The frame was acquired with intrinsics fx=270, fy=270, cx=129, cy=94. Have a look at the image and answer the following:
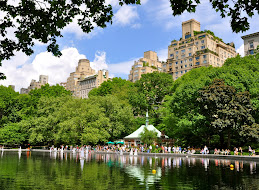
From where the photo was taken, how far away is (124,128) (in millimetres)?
65375

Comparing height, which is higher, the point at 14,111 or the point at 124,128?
the point at 14,111

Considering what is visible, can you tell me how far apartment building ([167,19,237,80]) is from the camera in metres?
109

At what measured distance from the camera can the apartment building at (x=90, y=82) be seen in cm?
17670

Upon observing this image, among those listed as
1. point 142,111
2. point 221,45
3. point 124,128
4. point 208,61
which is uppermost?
point 221,45

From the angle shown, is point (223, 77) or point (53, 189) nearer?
point (53, 189)

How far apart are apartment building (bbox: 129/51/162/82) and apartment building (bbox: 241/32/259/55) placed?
60.8 meters

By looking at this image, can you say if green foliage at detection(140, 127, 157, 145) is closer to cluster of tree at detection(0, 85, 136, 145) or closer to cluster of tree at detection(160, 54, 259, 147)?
cluster of tree at detection(160, 54, 259, 147)

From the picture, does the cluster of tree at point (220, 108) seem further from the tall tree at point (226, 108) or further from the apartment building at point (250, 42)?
the apartment building at point (250, 42)

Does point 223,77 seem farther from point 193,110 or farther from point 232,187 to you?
point 232,187

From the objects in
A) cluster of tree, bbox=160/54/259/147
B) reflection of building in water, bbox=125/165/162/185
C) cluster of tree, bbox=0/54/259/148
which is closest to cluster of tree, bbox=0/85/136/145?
cluster of tree, bbox=0/54/259/148

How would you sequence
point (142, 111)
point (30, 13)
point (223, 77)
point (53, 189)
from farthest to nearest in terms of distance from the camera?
point (142, 111)
point (223, 77)
point (53, 189)
point (30, 13)

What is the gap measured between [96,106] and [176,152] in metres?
22.4

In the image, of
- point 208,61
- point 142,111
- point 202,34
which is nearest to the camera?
point 142,111

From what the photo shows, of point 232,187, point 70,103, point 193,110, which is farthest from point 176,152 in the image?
point 232,187
